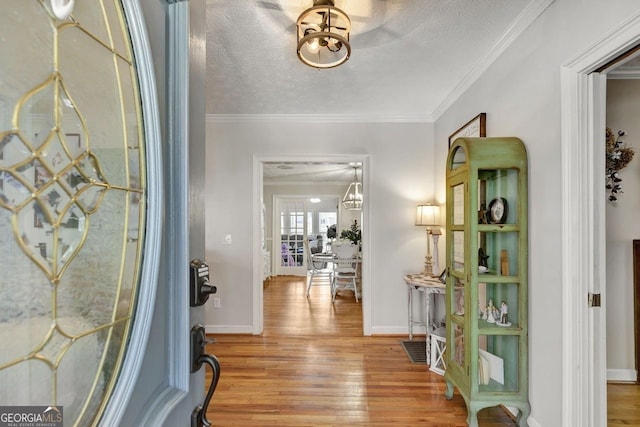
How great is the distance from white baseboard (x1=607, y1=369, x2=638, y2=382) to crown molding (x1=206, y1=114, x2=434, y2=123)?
2.81 metres

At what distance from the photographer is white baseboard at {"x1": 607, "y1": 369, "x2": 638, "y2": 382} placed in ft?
7.96

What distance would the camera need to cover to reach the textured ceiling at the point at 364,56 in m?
1.82

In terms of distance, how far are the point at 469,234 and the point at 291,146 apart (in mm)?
2293

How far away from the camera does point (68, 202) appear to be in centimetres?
39

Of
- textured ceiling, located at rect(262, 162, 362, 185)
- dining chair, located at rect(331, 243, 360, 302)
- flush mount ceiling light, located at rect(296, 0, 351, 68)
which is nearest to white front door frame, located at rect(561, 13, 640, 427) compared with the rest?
flush mount ceiling light, located at rect(296, 0, 351, 68)

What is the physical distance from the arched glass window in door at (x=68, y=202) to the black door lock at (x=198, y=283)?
158mm

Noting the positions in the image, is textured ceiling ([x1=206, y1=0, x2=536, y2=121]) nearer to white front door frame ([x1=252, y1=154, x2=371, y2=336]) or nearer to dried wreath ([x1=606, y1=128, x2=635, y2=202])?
white front door frame ([x1=252, y1=154, x2=371, y2=336])

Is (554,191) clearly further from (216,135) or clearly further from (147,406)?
(216,135)

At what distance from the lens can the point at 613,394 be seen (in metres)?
2.28

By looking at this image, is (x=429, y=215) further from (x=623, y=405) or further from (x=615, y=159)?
(x=623, y=405)

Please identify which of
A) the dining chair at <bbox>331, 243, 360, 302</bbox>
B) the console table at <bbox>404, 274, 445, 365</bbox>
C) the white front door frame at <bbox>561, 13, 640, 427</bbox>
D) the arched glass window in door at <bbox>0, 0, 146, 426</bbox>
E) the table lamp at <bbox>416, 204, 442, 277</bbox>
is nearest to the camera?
the arched glass window in door at <bbox>0, 0, 146, 426</bbox>

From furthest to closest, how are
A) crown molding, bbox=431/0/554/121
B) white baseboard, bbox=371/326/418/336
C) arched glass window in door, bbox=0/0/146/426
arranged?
white baseboard, bbox=371/326/418/336 < crown molding, bbox=431/0/554/121 < arched glass window in door, bbox=0/0/146/426

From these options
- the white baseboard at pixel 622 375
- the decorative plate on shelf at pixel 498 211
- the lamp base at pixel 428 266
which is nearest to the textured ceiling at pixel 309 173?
the lamp base at pixel 428 266

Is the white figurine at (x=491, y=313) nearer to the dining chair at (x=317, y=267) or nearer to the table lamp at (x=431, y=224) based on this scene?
the table lamp at (x=431, y=224)
